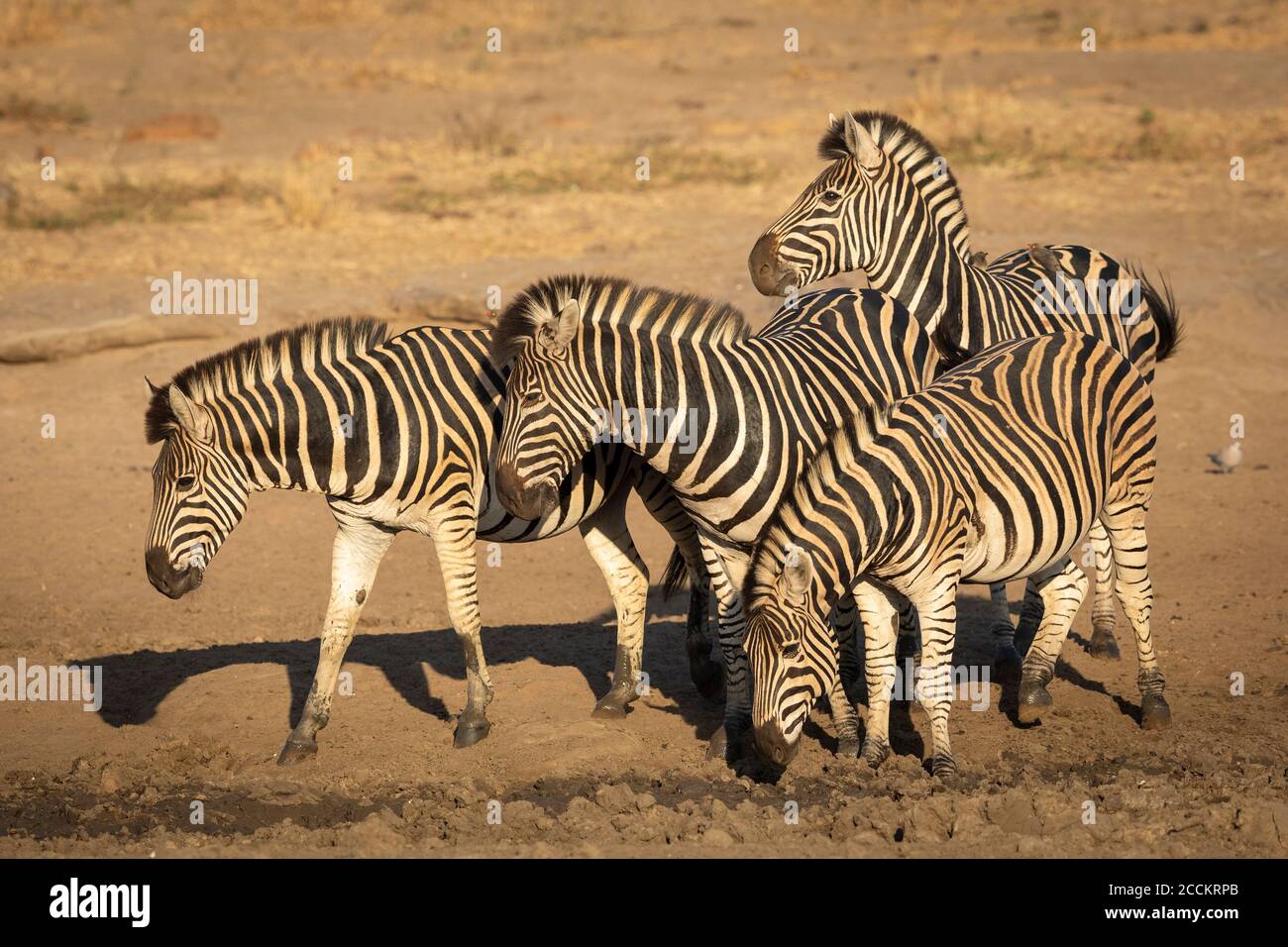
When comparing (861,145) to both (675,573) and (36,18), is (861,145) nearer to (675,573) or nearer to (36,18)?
(675,573)

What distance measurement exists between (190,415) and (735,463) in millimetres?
2479

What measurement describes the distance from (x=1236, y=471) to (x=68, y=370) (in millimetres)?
10795

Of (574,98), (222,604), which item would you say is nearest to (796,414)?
(222,604)

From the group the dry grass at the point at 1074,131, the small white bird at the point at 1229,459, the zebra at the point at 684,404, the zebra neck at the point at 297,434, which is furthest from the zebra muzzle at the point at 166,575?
the dry grass at the point at 1074,131

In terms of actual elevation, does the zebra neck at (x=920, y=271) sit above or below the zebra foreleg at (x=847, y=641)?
above

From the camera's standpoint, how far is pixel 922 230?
8336mm

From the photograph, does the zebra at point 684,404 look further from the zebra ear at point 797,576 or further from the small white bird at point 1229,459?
the small white bird at point 1229,459

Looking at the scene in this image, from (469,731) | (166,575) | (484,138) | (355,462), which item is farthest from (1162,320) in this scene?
(484,138)

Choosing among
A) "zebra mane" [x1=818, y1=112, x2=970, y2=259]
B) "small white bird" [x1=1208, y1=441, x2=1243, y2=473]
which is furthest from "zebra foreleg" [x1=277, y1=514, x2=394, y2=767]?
"small white bird" [x1=1208, y1=441, x2=1243, y2=473]

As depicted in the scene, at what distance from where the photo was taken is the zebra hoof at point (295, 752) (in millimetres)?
7227

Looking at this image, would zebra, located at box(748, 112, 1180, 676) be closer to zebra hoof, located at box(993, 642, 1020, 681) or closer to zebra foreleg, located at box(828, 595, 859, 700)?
zebra hoof, located at box(993, 642, 1020, 681)

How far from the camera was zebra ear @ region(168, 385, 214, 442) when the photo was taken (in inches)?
256

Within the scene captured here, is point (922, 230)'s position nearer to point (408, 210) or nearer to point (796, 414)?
point (796, 414)

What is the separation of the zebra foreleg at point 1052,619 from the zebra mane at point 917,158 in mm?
2098
